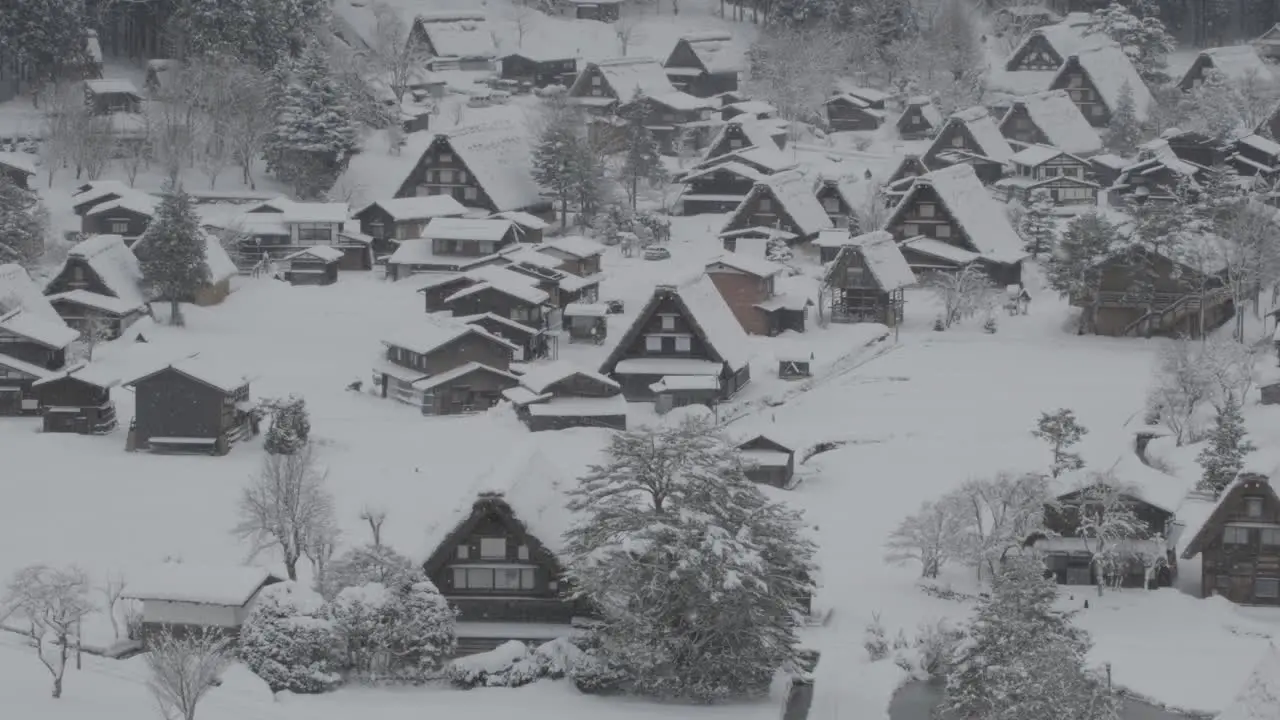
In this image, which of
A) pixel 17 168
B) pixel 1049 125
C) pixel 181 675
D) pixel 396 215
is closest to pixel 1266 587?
pixel 181 675

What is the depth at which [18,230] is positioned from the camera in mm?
60062

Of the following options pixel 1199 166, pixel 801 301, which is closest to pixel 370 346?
pixel 801 301

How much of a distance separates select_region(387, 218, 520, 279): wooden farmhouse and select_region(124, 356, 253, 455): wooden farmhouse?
701 inches

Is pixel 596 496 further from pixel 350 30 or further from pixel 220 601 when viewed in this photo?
pixel 350 30

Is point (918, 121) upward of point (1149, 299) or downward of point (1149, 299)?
upward

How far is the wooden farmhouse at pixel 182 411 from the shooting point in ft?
150

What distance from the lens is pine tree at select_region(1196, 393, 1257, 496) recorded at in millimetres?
41094

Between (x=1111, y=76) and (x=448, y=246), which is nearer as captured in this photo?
(x=448, y=246)

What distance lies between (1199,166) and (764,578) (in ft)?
139

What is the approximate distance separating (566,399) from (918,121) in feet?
119

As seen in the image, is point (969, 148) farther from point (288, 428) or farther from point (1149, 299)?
point (288, 428)

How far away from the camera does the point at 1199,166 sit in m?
70.1

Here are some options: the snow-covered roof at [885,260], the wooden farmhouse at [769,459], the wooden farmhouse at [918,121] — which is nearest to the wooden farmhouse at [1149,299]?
the snow-covered roof at [885,260]

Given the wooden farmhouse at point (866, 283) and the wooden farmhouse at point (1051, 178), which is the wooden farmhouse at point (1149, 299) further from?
the wooden farmhouse at point (1051, 178)
